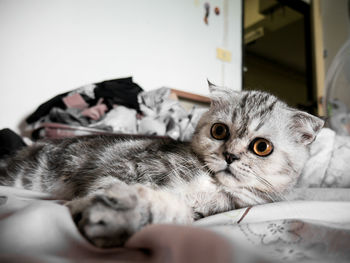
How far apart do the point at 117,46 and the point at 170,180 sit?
184 centimetres

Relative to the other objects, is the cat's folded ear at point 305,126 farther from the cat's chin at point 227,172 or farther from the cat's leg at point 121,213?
the cat's leg at point 121,213

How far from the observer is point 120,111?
1.75 meters

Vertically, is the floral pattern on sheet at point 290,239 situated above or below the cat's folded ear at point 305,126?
below

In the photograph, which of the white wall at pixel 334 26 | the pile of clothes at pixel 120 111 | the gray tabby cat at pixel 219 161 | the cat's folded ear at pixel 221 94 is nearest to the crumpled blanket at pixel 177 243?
the gray tabby cat at pixel 219 161

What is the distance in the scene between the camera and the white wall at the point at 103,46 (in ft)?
6.03

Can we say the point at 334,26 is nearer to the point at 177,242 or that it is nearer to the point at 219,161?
the point at 219,161

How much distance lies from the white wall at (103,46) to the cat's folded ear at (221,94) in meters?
1.48

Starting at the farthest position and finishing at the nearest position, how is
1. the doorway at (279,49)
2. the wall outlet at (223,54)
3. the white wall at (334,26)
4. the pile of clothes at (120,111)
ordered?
the doorway at (279,49) → the white wall at (334,26) → the wall outlet at (223,54) → the pile of clothes at (120,111)

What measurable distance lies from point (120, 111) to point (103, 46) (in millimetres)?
794

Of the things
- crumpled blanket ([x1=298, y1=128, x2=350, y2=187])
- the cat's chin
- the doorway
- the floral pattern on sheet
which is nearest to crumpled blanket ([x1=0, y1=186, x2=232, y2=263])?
the floral pattern on sheet

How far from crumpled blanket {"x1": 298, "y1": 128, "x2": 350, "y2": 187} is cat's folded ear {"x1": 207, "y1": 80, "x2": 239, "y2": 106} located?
47 cm

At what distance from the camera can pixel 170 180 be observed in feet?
2.46

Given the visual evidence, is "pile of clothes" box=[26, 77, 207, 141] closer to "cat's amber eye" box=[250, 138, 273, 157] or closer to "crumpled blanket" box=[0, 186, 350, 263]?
"cat's amber eye" box=[250, 138, 273, 157]

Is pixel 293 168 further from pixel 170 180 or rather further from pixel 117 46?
pixel 117 46
